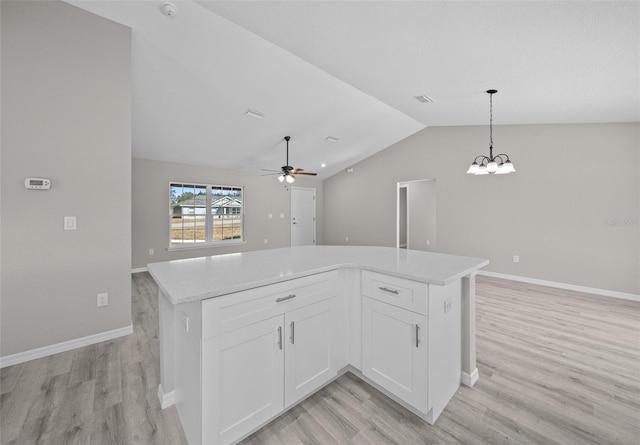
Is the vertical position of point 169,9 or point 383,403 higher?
point 169,9

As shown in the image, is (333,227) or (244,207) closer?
(244,207)

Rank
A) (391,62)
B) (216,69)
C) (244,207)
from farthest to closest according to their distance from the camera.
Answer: (244,207) → (216,69) → (391,62)

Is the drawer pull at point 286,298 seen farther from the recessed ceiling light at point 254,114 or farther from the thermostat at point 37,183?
the recessed ceiling light at point 254,114

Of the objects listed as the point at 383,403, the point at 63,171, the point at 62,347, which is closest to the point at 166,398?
the point at 383,403

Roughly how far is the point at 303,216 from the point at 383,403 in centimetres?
650

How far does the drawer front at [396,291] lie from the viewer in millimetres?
1505

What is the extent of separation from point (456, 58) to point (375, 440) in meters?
3.12

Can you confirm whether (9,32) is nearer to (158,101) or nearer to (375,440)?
(158,101)

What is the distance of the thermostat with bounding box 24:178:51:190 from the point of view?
223cm

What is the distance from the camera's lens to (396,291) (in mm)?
1629

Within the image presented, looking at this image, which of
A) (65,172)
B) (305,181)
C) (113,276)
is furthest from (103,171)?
(305,181)

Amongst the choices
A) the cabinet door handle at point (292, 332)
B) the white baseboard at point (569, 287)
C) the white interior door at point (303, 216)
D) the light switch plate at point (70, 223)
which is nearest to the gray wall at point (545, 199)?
the white baseboard at point (569, 287)

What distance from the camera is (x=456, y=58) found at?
8.18 feet

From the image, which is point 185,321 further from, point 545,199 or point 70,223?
point 545,199
